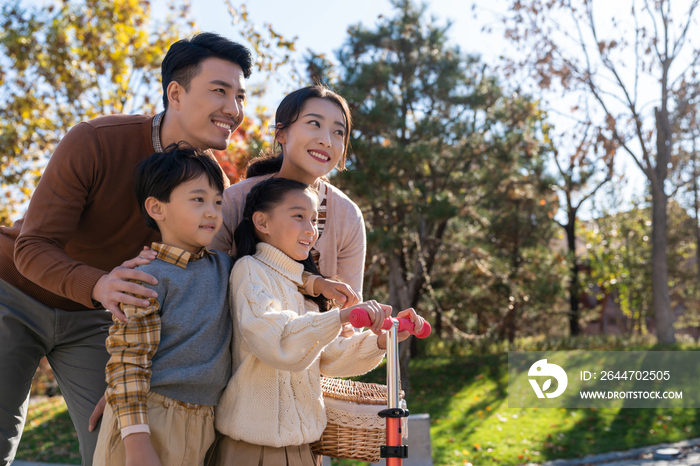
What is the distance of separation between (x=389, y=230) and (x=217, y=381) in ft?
22.8

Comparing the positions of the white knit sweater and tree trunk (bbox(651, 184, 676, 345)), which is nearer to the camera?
the white knit sweater

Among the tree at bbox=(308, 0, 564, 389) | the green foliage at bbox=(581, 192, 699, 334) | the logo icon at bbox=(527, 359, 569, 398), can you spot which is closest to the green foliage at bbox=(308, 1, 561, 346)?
the tree at bbox=(308, 0, 564, 389)

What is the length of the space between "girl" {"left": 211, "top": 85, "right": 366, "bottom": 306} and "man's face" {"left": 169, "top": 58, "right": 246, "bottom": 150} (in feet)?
0.75

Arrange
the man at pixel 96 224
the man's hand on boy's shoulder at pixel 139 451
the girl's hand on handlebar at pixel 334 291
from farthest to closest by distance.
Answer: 1. the man at pixel 96 224
2. the girl's hand on handlebar at pixel 334 291
3. the man's hand on boy's shoulder at pixel 139 451

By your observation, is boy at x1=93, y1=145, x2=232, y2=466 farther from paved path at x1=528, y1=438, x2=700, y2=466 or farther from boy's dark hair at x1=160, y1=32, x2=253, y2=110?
paved path at x1=528, y1=438, x2=700, y2=466

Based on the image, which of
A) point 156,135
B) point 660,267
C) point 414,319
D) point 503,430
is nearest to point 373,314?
point 414,319

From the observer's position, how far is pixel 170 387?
1.96 metres

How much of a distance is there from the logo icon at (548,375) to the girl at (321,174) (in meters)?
7.25

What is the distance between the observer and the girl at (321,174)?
8.46 feet

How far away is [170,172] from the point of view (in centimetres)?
210

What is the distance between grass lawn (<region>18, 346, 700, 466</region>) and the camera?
688 centimetres

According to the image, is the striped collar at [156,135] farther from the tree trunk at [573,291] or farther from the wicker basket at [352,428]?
the tree trunk at [573,291]

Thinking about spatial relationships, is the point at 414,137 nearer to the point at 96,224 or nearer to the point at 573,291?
the point at 96,224

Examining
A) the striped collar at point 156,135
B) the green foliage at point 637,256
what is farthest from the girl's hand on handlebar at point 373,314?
the green foliage at point 637,256
